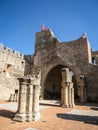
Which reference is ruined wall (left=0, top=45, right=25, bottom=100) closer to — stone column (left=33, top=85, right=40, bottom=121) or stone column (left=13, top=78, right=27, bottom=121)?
stone column (left=13, top=78, right=27, bottom=121)

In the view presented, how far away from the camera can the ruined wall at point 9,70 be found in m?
17.1

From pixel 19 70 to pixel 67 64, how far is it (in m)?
7.98

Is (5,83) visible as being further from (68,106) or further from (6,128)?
(6,128)

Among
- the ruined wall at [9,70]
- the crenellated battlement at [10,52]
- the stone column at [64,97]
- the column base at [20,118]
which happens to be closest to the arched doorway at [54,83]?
the ruined wall at [9,70]

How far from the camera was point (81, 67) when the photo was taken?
17.9m

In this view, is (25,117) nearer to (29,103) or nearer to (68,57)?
(29,103)

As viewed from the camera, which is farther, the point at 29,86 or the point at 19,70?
the point at 19,70

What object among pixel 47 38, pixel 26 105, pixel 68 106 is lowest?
pixel 68 106

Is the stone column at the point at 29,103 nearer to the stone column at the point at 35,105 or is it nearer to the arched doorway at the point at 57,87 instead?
the stone column at the point at 35,105

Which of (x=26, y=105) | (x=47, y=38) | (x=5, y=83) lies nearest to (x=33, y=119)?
(x=26, y=105)

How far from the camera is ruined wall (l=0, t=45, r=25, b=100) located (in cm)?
1708

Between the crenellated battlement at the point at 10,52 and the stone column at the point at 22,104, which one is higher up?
the crenellated battlement at the point at 10,52

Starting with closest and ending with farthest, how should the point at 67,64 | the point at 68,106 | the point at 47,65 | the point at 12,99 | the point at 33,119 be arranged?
the point at 33,119 < the point at 68,106 < the point at 12,99 < the point at 67,64 < the point at 47,65

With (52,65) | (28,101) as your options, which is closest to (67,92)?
(28,101)
